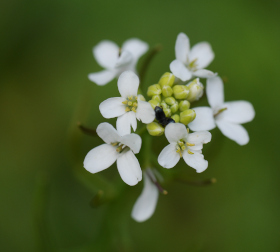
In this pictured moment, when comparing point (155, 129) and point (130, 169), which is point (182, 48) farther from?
point (130, 169)

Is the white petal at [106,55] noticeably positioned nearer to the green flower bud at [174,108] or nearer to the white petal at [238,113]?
the green flower bud at [174,108]

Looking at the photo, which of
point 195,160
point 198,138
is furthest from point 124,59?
point 195,160

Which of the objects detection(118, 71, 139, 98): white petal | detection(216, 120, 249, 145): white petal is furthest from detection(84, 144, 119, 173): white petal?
detection(216, 120, 249, 145): white petal

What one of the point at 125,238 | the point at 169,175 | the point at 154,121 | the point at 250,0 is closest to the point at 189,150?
the point at 154,121

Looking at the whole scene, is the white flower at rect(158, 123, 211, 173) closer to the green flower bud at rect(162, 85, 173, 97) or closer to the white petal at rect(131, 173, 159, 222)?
the green flower bud at rect(162, 85, 173, 97)

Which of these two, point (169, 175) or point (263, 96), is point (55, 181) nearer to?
point (169, 175)

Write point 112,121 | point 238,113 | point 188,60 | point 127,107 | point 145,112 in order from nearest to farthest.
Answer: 1. point 145,112
2. point 127,107
3. point 188,60
4. point 238,113
5. point 112,121
